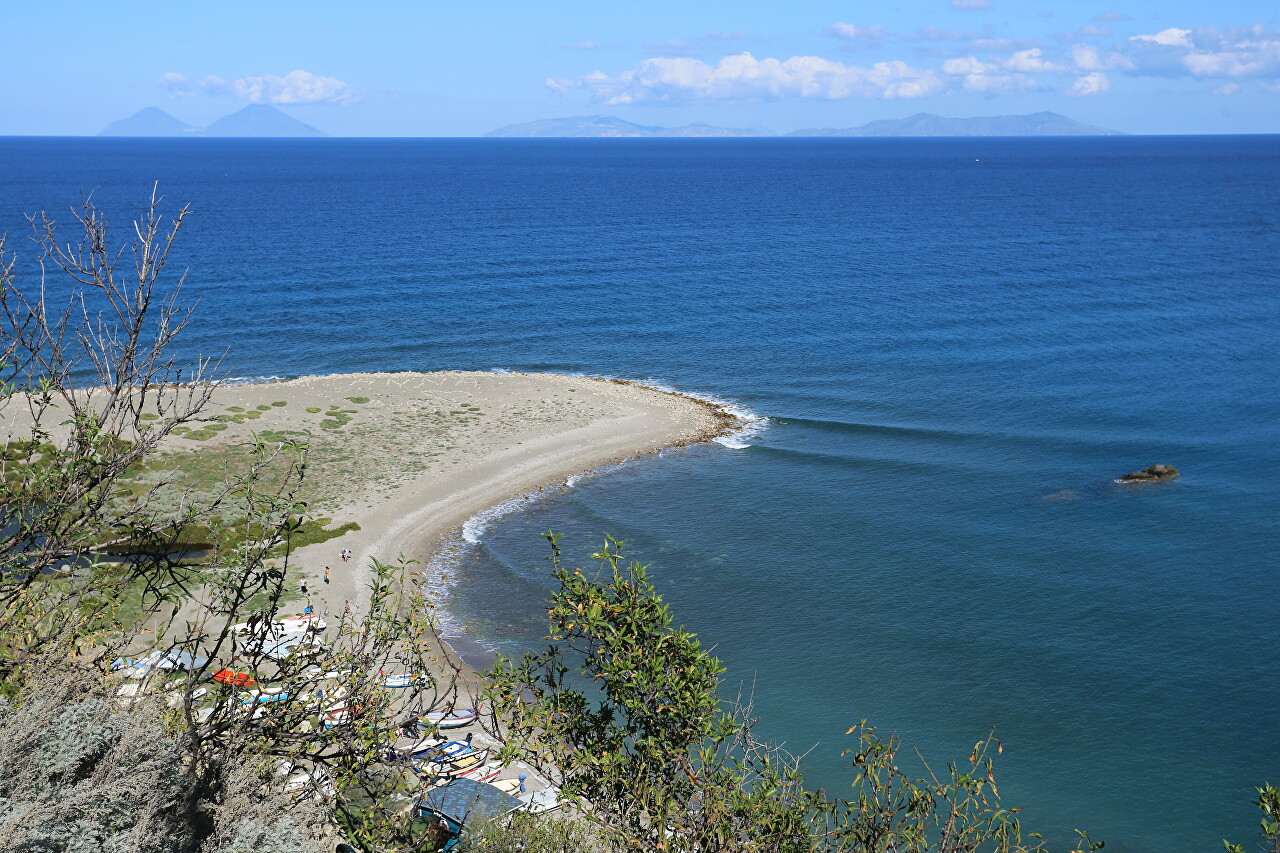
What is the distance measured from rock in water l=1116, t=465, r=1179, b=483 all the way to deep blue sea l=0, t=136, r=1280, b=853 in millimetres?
1011

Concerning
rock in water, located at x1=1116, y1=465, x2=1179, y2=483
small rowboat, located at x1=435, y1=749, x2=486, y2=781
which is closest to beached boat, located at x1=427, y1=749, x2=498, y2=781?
small rowboat, located at x1=435, y1=749, x2=486, y2=781

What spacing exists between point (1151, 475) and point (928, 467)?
977 centimetres

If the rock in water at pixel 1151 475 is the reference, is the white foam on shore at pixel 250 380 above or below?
above

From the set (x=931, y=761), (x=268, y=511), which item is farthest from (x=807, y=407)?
(x=268, y=511)

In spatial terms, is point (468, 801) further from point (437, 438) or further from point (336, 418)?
point (336, 418)

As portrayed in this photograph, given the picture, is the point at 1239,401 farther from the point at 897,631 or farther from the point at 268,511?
the point at 268,511

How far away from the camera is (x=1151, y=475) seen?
4525cm

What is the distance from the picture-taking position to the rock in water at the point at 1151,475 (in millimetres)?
45094

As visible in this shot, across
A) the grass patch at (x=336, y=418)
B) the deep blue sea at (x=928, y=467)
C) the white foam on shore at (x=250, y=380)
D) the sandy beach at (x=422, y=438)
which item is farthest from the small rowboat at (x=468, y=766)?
the white foam on shore at (x=250, y=380)

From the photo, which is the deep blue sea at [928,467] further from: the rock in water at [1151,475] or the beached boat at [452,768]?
the beached boat at [452,768]

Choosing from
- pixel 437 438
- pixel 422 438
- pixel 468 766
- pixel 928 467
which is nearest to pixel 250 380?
pixel 422 438

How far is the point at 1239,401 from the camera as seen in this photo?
55.3 meters

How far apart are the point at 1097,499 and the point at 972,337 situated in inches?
1127

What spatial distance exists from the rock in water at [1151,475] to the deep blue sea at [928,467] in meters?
1.01
